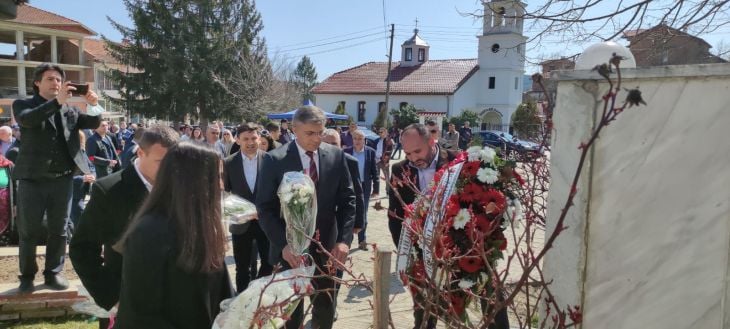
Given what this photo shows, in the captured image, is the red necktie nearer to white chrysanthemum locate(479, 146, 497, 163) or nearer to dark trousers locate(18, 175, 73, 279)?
white chrysanthemum locate(479, 146, 497, 163)

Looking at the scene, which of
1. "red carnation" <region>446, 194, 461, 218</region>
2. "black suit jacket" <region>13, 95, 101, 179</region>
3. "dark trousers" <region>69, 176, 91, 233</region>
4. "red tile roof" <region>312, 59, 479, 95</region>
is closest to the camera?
"red carnation" <region>446, 194, 461, 218</region>

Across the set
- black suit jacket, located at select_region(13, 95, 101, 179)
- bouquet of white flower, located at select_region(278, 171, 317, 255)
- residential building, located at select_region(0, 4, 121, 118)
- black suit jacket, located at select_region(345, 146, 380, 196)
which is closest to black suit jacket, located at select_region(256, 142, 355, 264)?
bouquet of white flower, located at select_region(278, 171, 317, 255)

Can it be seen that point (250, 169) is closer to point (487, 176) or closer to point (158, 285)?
point (487, 176)

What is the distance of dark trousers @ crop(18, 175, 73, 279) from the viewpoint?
166 inches

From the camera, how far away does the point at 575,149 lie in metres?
1.91

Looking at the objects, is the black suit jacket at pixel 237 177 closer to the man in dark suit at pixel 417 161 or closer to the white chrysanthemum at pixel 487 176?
the man in dark suit at pixel 417 161

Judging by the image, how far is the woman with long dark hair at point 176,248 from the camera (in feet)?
6.68

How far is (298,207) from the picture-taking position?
131 inches

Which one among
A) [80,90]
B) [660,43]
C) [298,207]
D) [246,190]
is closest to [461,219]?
[298,207]

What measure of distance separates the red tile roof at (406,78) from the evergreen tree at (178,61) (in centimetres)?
1582

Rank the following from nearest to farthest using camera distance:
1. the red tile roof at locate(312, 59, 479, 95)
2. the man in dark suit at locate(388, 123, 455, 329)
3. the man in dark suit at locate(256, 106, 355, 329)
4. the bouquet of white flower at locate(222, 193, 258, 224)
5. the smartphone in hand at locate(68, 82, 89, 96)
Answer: the bouquet of white flower at locate(222, 193, 258, 224)
the man in dark suit at locate(256, 106, 355, 329)
the smartphone in hand at locate(68, 82, 89, 96)
the man in dark suit at locate(388, 123, 455, 329)
the red tile roof at locate(312, 59, 479, 95)

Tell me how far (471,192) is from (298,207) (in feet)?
3.50

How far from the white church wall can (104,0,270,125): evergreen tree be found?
38.4m

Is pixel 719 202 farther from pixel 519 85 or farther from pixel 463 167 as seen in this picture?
pixel 519 85
